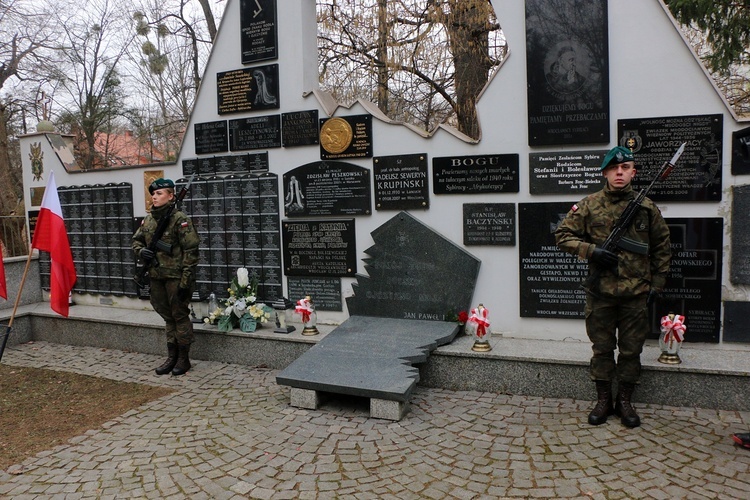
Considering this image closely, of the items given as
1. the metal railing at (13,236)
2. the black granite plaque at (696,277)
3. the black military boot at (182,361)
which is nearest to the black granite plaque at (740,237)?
the black granite plaque at (696,277)

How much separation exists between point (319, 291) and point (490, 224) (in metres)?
2.13

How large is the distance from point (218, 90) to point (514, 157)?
12.5 feet

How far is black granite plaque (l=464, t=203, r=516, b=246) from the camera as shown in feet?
17.9

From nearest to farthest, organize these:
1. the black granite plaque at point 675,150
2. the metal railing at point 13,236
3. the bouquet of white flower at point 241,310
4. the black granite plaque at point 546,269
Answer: the black granite plaque at point 675,150 < the black granite plaque at point 546,269 < the bouquet of white flower at point 241,310 < the metal railing at point 13,236

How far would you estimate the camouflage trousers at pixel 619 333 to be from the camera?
414 centimetres

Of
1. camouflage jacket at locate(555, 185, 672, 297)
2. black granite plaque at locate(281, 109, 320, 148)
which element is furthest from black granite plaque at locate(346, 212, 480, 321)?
camouflage jacket at locate(555, 185, 672, 297)

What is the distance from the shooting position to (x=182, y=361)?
19.4 ft

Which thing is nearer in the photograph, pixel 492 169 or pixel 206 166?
pixel 492 169

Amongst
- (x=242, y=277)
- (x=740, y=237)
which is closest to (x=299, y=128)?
(x=242, y=277)

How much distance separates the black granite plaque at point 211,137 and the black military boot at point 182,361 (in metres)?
2.30

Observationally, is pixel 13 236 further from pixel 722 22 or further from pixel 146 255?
pixel 722 22

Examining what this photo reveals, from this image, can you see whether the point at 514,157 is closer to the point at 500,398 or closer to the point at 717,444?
the point at 500,398

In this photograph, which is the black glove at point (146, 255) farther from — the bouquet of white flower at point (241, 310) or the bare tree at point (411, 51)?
the bare tree at point (411, 51)

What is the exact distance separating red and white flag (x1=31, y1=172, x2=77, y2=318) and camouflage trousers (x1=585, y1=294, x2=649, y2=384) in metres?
4.55
